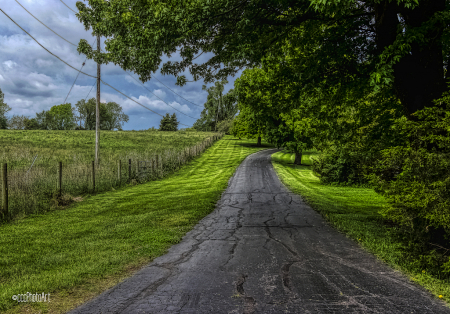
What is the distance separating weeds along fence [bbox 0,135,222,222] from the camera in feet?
34.6

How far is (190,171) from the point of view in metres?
26.5

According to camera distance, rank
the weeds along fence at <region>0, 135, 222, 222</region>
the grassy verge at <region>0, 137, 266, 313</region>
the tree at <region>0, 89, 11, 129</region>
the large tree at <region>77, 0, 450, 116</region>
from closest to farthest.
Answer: the grassy verge at <region>0, 137, 266, 313</region>, the large tree at <region>77, 0, 450, 116</region>, the weeds along fence at <region>0, 135, 222, 222</region>, the tree at <region>0, 89, 11, 129</region>

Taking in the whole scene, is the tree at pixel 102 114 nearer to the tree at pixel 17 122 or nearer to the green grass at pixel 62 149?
the tree at pixel 17 122

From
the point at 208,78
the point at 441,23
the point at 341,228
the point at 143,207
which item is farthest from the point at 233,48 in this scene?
the point at 143,207

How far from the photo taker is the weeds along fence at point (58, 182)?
34.6 ft

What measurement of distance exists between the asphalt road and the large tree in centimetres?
359

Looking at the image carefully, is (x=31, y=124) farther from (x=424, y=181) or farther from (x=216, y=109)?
(x=424, y=181)

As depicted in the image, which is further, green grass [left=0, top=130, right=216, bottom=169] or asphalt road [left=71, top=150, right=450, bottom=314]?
green grass [left=0, top=130, right=216, bottom=169]

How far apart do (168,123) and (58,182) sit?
9803 centimetres

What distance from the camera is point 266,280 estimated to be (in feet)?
15.0

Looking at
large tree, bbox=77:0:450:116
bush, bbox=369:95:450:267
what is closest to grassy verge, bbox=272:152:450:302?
bush, bbox=369:95:450:267

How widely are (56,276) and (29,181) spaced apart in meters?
9.40

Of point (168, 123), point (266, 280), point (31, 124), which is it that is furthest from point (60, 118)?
point (266, 280)

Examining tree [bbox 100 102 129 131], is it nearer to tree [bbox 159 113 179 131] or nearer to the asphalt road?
tree [bbox 159 113 179 131]
